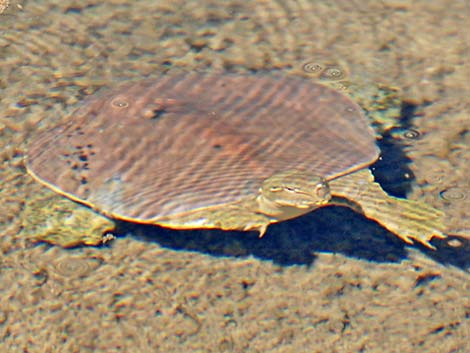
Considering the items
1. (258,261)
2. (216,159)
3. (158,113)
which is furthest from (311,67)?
(258,261)

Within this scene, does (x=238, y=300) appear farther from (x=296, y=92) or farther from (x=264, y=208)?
(x=296, y=92)

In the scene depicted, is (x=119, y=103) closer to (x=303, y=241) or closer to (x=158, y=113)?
(x=158, y=113)

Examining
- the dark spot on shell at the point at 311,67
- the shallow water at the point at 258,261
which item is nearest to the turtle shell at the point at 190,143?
the shallow water at the point at 258,261

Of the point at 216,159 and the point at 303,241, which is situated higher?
the point at 216,159

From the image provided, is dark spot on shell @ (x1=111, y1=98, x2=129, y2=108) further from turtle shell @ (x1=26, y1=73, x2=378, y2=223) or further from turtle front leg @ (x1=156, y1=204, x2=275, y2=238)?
turtle front leg @ (x1=156, y1=204, x2=275, y2=238)

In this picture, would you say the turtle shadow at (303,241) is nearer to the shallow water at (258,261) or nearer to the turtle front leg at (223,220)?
the shallow water at (258,261)

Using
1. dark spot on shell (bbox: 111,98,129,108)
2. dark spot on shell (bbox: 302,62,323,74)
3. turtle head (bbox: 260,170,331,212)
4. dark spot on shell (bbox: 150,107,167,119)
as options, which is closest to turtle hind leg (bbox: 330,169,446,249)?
turtle head (bbox: 260,170,331,212)

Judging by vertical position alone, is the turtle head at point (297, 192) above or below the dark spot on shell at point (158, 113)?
above
